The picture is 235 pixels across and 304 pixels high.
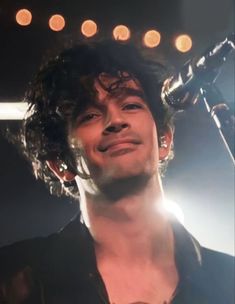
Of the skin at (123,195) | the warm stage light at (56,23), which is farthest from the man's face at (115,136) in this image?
the warm stage light at (56,23)

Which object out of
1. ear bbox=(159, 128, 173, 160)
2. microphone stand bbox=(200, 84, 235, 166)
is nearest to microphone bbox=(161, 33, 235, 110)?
microphone stand bbox=(200, 84, 235, 166)

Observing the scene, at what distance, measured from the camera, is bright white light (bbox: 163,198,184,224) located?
4.59 feet

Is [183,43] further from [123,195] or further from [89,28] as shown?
[123,195]

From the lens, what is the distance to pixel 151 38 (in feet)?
5.18

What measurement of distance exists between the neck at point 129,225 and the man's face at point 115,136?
0.06m

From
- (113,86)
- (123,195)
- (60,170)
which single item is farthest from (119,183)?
(113,86)

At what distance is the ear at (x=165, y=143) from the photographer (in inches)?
56.4

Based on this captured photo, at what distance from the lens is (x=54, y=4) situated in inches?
61.2

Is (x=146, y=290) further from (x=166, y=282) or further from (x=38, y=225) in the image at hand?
(x=38, y=225)

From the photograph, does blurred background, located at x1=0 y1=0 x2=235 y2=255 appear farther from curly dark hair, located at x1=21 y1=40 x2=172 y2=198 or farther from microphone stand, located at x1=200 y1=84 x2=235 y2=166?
microphone stand, located at x1=200 y1=84 x2=235 y2=166

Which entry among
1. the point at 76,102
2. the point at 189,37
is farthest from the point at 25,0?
the point at 189,37

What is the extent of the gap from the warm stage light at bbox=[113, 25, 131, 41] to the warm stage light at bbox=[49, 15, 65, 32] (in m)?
0.16

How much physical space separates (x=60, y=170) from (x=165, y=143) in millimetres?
302

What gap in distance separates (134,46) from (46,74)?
0.28 metres
